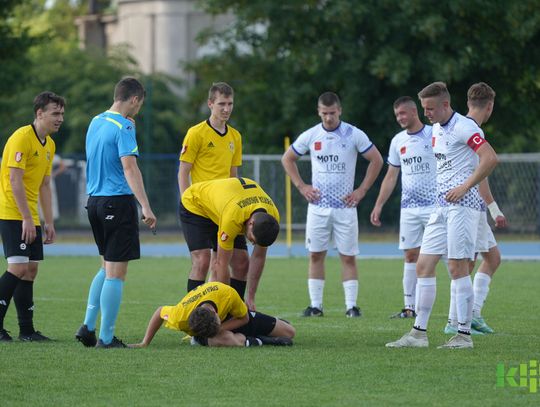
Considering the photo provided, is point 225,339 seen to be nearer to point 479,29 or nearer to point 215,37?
point 479,29

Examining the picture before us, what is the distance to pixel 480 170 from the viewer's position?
823 cm

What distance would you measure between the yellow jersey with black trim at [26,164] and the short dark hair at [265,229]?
241cm

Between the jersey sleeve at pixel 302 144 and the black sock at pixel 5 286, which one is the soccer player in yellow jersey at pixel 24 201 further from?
the jersey sleeve at pixel 302 144

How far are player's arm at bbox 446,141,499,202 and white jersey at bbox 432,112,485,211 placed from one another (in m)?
0.15

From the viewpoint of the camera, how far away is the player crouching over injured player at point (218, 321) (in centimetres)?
828

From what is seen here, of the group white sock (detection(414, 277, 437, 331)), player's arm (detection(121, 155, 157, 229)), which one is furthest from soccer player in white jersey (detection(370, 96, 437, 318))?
player's arm (detection(121, 155, 157, 229))

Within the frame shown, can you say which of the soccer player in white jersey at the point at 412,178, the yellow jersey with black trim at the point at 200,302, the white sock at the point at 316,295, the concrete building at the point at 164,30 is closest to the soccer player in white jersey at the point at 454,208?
the yellow jersey with black trim at the point at 200,302

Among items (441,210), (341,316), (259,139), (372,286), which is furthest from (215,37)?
(441,210)

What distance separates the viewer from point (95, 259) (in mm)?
21812

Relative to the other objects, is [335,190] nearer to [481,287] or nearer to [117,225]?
[481,287]

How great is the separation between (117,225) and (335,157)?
4.11m

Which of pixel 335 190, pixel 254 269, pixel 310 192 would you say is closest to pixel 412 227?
pixel 335 190

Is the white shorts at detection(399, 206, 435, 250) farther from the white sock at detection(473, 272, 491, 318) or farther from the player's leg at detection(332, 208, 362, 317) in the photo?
the white sock at detection(473, 272, 491, 318)

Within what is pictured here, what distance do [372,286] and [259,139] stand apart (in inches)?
678
